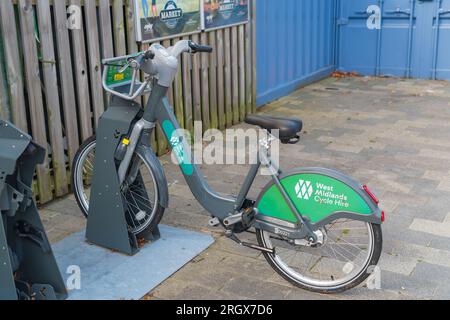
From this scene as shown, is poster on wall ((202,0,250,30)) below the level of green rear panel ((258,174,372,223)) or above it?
above

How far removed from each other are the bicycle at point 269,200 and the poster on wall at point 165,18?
157cm

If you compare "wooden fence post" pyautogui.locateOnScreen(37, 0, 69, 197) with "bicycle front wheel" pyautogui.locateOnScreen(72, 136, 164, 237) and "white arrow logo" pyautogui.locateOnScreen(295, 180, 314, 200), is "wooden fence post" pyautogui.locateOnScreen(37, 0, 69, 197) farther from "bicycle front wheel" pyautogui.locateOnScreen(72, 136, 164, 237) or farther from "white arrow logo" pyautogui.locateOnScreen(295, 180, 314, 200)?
"white arrow logo" pyautogui.locateOnScreen(295, 180, 314, 200)

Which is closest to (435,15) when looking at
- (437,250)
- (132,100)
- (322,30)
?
(322,30)

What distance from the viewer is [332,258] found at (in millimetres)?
3938

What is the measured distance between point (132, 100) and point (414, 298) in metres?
2.10

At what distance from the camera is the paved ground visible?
3631mm

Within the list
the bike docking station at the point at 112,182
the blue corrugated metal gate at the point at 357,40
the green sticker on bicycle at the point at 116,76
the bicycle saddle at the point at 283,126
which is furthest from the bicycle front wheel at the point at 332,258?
the blue corrugated metal gate at the point at 357,40

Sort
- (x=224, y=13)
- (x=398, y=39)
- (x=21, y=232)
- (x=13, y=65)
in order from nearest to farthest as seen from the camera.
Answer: (x=21, y=232) < (x=13, y=65) < (x=224, y=13) < (x=398, y=39)

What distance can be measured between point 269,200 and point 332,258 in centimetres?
68

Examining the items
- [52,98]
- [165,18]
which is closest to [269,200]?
[52,98]

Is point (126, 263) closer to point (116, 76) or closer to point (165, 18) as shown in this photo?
point (116, 76)

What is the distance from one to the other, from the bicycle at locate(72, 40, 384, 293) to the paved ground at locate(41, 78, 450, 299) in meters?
0.21

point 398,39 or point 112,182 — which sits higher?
point 398,39

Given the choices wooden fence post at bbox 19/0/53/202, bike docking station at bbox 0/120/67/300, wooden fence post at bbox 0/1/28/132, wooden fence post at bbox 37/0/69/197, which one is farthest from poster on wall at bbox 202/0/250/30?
bike docking station at bbox 0/120/67/300
